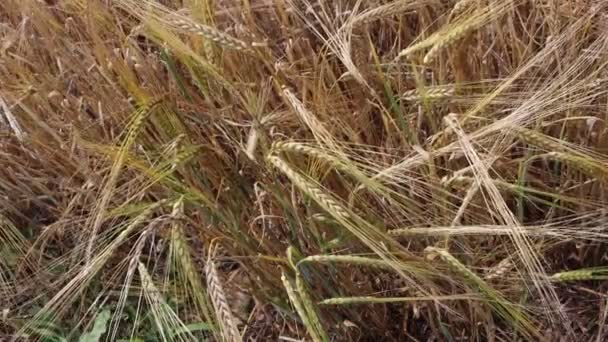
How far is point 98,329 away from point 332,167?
71 centimetres

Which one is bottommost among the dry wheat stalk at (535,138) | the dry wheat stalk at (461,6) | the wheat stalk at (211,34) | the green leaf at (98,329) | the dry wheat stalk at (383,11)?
the green leaf at (98,329)

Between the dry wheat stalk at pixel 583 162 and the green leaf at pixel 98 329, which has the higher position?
the dry wheat stalk at pixel 583 162

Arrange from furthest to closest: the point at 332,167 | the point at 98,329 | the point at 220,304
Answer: the point at 98,329 < the point at 332,167 < the point at 220,304

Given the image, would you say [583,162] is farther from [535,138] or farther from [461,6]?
[461,6]

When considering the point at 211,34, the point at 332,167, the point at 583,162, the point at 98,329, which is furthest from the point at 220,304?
the point at 98,329

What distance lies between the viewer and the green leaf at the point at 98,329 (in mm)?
1761

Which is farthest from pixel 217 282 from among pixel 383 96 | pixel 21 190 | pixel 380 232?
pixel 21 190

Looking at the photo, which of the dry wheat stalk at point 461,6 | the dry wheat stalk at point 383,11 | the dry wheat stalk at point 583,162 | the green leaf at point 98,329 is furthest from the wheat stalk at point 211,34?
the green leaf at point 98,329

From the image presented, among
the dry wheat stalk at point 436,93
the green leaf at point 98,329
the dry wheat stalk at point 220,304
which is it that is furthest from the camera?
the green leaf at point 98,329

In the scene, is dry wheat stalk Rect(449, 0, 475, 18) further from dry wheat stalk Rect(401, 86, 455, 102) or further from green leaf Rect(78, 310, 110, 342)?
green leaf Rect(78, 310, 110, 342)

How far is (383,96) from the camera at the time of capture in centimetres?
156

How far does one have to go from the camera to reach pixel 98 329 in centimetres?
177

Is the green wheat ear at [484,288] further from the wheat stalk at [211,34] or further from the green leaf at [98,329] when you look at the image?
the green leaf at [98,329]

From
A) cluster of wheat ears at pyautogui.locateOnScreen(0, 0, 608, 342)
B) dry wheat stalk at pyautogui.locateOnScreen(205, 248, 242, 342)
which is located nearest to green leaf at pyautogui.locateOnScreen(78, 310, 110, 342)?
cluster of wheat ears at pyautogui.locateOnScreen(0, 0, 608, 342)
